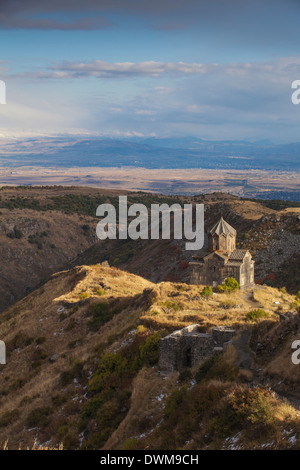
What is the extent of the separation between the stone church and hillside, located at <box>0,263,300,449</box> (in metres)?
2.96

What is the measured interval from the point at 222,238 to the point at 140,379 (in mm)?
19121

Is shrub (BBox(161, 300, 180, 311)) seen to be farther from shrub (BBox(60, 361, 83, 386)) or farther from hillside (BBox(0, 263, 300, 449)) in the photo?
shrub (BBox(60, 361, 83, 386))

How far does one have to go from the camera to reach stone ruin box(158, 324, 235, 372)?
16.1 meters

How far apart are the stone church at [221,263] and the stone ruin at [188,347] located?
52.0ft

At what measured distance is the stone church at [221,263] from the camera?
32.6 m

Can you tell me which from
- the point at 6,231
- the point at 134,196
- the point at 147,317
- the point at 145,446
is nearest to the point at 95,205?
the point at 134,196

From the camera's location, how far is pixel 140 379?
15945mm

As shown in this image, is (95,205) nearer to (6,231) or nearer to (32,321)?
(6,231)

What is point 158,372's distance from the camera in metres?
16.2

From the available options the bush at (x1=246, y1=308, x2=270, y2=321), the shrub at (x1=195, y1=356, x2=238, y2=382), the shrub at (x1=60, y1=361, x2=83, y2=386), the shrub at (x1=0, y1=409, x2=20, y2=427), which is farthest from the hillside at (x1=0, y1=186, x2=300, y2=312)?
the shrub at (x1=195, y1=356, x2=238, y2=382)

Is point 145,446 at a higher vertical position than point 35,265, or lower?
higher

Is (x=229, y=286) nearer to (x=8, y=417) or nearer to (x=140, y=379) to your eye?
(x=140, y=379)

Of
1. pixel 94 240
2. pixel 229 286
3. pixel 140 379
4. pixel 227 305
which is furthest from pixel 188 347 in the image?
pixel 94 240

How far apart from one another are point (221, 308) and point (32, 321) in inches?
450
